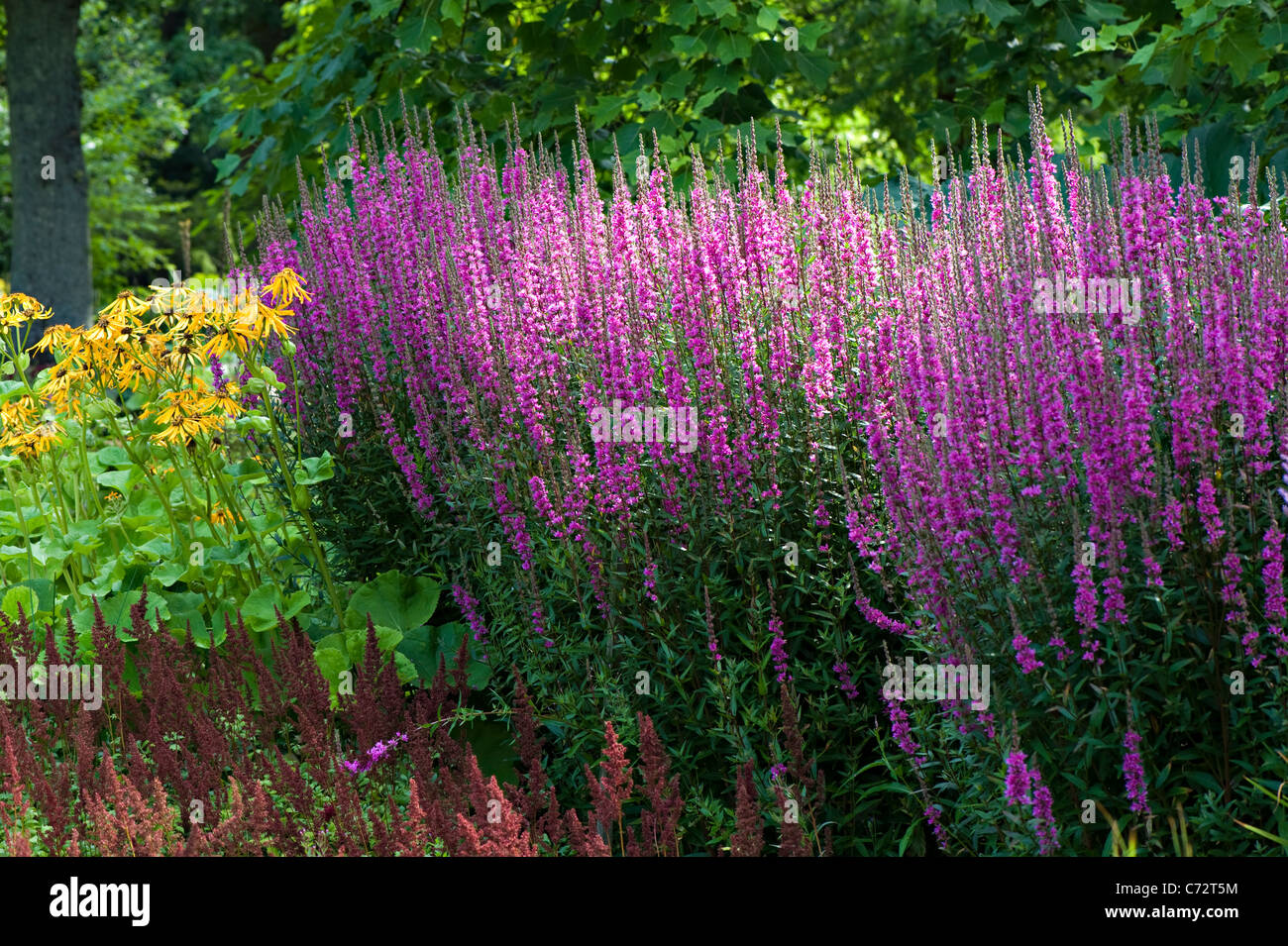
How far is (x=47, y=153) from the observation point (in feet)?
39.2

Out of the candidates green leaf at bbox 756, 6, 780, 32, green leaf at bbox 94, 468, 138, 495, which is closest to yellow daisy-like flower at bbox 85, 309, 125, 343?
green leaf at bbox 94, 468, 138, 495

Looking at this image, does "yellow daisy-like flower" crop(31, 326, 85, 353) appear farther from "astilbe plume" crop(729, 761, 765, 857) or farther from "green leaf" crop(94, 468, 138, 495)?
"astilbe plume" crop(729, 761, 765, 857)

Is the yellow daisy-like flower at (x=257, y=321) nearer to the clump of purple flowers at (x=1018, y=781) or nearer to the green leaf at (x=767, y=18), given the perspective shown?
the clump of purple flowers at (x=1018, y=781)

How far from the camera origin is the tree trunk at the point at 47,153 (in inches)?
465

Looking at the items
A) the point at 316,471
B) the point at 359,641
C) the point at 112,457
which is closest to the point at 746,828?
the point at 359,641

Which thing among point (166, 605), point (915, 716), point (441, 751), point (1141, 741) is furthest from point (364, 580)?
point (1141, 741)

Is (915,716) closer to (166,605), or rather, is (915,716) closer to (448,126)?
(166,605)

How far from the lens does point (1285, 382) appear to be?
321 cm

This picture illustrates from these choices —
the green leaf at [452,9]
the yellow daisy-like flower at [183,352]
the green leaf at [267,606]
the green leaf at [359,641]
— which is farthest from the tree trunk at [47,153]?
the green leaf at [359,641]

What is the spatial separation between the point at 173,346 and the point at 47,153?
8003 mm

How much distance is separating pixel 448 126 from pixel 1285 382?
6.91 m

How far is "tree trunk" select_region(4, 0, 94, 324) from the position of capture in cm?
1182

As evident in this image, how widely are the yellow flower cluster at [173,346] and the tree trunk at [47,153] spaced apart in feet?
23.8

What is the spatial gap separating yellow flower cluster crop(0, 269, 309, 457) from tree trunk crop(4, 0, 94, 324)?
7.26 m
